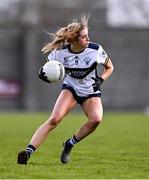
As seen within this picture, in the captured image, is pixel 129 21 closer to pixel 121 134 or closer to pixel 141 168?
pixel 121 134

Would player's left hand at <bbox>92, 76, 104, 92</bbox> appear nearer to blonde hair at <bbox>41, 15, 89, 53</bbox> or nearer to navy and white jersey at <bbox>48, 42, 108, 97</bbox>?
navy and white jersey at <bbox>48, 42, 108, 97</bbox>

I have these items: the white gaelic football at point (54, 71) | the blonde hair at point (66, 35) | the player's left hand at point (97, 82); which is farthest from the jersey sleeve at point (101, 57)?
the white gaelic football at point (54, 71)

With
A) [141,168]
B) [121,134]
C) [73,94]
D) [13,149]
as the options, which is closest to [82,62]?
[73,94]

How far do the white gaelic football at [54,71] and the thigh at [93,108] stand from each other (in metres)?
0.59

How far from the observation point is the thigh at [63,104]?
432 inches

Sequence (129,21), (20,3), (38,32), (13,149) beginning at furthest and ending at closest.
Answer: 1. (20,3)
2. (129,21)
3. (38,32)
4. (13,149)

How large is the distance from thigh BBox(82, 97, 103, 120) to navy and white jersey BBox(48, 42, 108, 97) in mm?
106

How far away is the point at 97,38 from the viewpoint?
3822cm

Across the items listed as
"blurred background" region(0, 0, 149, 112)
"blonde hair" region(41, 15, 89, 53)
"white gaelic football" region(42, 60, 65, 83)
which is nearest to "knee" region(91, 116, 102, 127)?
"white gaelic football" region(42, 60, 65, 83)

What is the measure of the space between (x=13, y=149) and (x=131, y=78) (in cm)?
2448

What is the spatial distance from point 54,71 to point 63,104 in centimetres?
51

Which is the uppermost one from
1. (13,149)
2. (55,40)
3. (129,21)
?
(129,21)

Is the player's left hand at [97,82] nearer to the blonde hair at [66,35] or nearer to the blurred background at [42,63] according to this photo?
the blonde hair at [66,35]

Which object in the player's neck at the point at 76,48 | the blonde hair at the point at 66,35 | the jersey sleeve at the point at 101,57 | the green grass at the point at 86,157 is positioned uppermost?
the blonde hair at the point at 66,35
